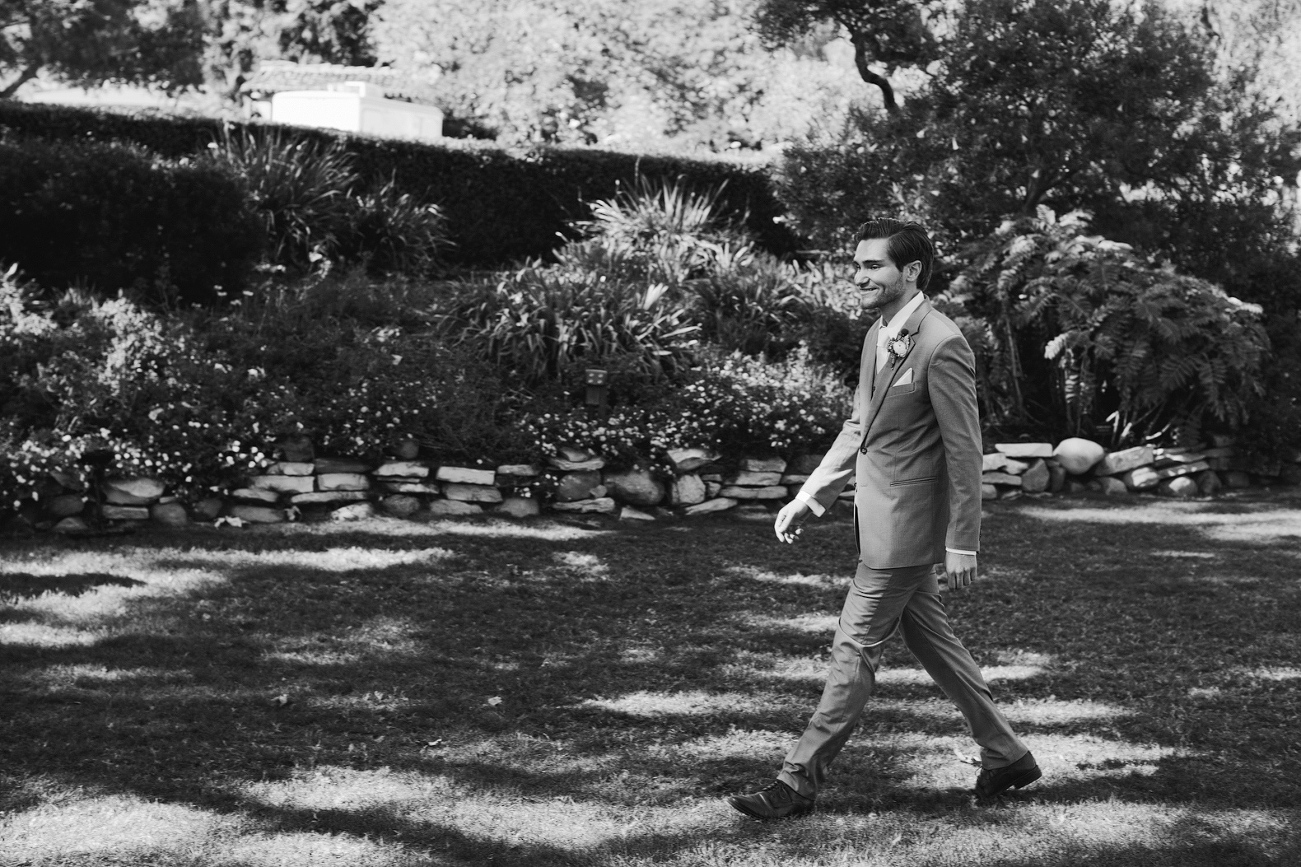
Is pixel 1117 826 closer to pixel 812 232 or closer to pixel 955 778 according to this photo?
pixel 955 778

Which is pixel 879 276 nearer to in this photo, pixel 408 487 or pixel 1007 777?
pixel 1007 777

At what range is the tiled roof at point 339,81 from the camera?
22469 mm

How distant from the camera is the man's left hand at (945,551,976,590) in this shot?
3.63 metres

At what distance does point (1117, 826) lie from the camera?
3.88 meters

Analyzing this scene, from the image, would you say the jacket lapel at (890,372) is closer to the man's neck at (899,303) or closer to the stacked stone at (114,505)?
the man's neck at (899,303)

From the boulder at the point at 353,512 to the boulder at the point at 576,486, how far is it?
1186 mm

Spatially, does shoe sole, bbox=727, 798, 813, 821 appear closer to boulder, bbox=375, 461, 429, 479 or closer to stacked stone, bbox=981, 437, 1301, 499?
boulder, bbox=375, 461, 429, 479

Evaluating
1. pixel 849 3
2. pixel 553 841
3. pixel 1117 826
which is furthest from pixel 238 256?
pixel 1117 826

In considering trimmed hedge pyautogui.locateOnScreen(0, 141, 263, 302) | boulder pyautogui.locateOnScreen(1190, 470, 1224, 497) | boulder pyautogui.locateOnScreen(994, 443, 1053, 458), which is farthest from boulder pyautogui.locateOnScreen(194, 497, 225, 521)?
boulder pyautogui.locateOnScreen(1190, 470, 1224, 497)

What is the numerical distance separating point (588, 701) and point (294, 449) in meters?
3.44

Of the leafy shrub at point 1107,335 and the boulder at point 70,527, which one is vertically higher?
the leafy shrub at point 1107,335

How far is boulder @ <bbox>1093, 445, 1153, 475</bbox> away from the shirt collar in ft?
20.5

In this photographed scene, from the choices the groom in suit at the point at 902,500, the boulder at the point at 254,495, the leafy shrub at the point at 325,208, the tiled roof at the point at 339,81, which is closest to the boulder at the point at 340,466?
the boulder at the point at 254,495

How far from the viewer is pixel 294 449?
7.70 m
